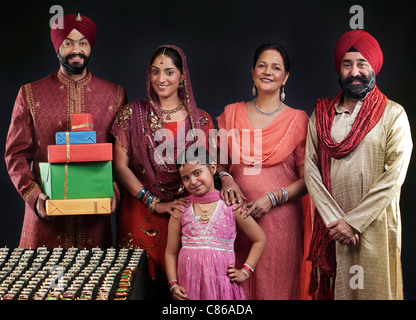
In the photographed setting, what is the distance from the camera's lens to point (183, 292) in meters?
3.08

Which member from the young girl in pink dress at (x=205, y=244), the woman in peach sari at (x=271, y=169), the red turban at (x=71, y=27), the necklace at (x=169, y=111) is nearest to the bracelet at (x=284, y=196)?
the woman in peach sari at (x=271, y=169)

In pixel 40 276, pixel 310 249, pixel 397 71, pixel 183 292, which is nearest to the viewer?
pixel 40 276

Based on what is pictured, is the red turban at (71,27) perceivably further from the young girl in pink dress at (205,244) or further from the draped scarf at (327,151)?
the draped scarf at (327,151)

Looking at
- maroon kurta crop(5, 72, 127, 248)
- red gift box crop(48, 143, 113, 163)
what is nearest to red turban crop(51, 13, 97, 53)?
maroon kurta crop(5, 72, 127, 248)

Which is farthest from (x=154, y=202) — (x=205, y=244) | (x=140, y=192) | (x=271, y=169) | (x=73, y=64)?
(x=73, y=64)

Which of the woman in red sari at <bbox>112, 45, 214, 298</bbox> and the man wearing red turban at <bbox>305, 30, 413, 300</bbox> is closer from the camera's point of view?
the man wearing red turban at <bbox>305, 30, 413, 300</bbox>

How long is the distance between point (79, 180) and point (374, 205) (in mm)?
1510

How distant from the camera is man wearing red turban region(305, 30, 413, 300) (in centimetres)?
319

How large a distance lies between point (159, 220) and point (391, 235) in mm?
1245

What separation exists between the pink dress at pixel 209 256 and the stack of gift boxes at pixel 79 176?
17.8 inches

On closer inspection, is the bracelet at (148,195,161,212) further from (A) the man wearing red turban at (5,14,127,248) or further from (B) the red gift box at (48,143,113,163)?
(B) the red gift box at (48,143,113,163)
